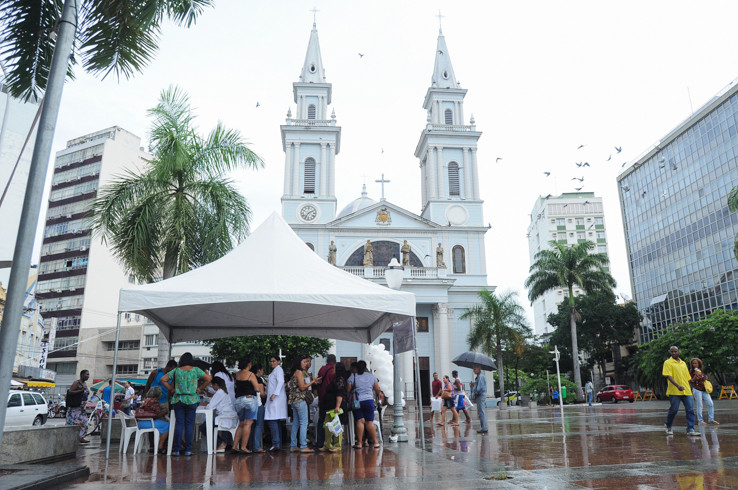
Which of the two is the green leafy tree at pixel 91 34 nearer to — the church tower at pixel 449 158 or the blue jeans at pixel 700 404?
the blue jeans at pixel 700 404

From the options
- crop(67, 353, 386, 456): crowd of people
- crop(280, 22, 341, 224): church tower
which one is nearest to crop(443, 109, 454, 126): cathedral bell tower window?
crop(280, 22, 341, 224): church tower

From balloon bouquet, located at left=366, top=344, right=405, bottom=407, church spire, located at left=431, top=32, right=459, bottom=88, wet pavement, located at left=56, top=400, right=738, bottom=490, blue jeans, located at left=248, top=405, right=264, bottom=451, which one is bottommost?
wet pavement, located at left=56, top=400, right=738, bottom=490

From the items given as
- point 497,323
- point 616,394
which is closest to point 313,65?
point 497,323

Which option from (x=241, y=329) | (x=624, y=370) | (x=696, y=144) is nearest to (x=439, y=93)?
(x=696, y=144)

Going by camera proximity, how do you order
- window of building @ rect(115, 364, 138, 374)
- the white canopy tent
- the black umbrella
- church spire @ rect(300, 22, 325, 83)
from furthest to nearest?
window of building @ rect(115, 364, 138, 374) → church spire @ rect(300, 22, 325, 83) → the black umbrella → the white canopy tent

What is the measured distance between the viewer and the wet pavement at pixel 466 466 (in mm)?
5730

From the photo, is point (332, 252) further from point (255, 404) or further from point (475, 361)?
point (255, 404)

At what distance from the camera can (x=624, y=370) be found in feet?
185

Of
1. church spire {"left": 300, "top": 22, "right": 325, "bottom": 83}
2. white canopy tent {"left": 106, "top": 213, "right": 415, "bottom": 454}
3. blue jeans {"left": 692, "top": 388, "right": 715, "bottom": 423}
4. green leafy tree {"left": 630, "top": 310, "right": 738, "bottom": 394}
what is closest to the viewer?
white canopy tent {"left": 106, "top": 213, "right": 415, "bottom": 454}

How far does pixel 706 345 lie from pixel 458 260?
16612 millimetres

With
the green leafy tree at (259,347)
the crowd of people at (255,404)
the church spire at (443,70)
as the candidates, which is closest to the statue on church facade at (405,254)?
the green leafy tree at (259,347)

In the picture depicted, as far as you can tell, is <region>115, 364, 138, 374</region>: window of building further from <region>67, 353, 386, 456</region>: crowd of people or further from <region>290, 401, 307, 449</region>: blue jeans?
<region>290, 401, 307, 449</region>: blue jeans

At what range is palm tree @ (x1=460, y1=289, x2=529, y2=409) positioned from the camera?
36.8 meters

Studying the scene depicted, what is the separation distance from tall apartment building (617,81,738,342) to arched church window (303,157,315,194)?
94.1ft
